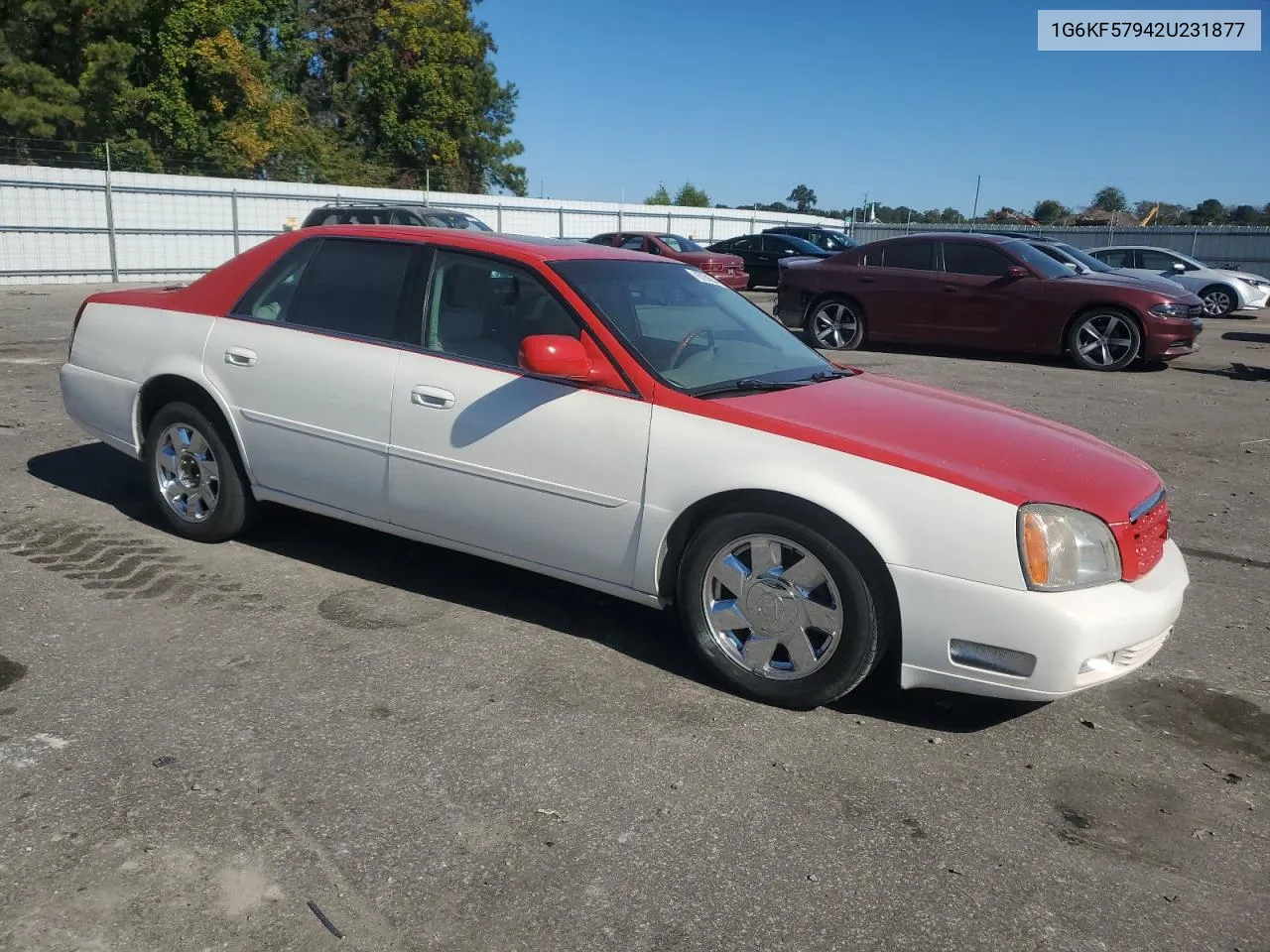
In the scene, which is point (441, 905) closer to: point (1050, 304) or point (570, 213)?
point (1050, 304)

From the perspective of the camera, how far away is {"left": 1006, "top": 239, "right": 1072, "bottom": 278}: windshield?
12805 millimetres

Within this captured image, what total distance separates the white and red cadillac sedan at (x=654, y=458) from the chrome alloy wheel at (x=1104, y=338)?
8949mm

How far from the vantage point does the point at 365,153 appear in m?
53.6

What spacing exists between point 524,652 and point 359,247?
1.98 meters

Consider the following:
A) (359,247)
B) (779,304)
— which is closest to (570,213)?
(779,304)

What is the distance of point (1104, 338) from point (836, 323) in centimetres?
316

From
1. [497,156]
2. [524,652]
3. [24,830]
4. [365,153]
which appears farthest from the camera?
[497,156]

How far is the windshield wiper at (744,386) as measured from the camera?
3.97 metres

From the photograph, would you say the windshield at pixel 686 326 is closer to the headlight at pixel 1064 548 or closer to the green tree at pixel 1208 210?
the headlight at pixel 1064 548

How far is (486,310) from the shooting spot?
4418 mm

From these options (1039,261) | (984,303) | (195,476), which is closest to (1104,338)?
(1039,261)

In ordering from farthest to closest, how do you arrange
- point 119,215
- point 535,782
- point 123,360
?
1. point 119,215
2. point 123,360
3. point 535,782

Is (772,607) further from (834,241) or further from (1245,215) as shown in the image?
(1245,215)

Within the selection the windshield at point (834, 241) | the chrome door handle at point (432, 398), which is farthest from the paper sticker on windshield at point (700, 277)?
the windshield at point (834, 241)
